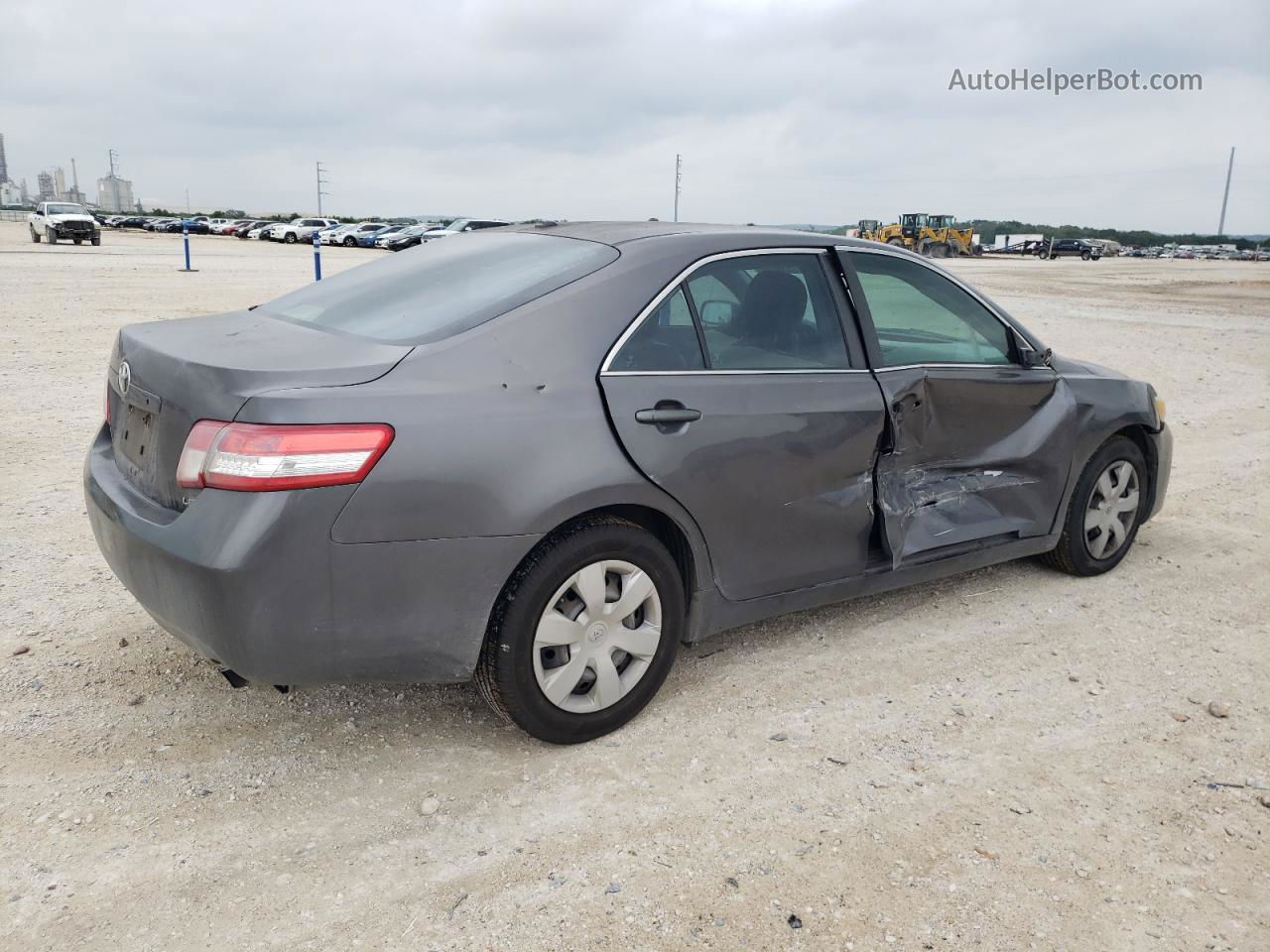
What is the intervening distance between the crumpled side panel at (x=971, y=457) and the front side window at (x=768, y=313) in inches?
13.5

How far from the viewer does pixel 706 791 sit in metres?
3.05

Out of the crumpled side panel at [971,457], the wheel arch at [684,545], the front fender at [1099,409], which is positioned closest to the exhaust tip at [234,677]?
the wheel arch at [684,545]

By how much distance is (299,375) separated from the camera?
276 cm

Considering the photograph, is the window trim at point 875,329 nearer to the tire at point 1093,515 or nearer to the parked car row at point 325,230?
the tire at point 1093,515

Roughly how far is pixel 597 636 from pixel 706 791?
57cm

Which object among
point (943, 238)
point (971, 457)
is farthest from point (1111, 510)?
point (943, 238)

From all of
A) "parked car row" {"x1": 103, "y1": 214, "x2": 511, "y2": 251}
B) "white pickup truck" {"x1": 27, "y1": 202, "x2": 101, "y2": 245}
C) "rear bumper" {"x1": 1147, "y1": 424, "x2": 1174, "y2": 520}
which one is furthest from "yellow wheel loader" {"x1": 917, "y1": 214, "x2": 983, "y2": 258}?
"rear bumper" {"x1": 1147, "y1": 424, "x2": 1174, "y2": 520}

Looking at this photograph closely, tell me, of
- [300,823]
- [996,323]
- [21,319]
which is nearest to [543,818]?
[300,823]

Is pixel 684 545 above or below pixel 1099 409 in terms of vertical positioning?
below

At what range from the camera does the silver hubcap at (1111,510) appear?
485 cm

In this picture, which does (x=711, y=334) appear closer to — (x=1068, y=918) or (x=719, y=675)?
(x=719, y=675)

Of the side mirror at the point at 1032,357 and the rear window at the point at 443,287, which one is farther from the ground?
the rear window at the point at 443,287

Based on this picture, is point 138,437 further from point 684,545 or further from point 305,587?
point 684,545

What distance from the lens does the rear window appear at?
3.23 metres
